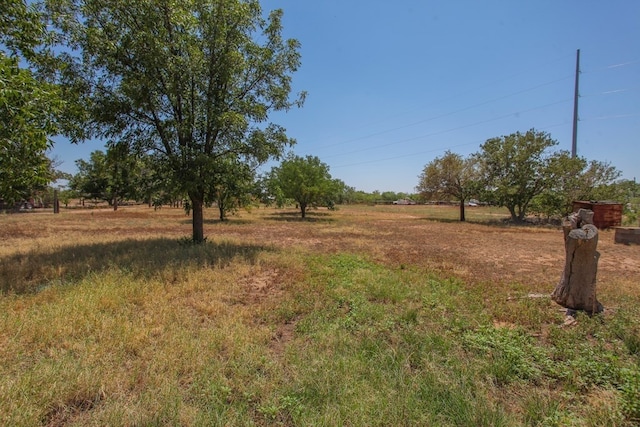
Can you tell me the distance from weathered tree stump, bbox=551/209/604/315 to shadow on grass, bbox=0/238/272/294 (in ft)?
23.4

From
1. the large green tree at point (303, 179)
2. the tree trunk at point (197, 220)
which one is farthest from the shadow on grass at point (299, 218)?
the tree trunk at point (197, 220)

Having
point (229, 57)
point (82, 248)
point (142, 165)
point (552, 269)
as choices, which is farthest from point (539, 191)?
point (82, 248)

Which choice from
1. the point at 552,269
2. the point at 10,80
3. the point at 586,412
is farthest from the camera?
the point at 552,269

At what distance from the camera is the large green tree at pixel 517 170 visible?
24.0 metres

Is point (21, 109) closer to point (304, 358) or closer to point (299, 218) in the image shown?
point (304, 358)

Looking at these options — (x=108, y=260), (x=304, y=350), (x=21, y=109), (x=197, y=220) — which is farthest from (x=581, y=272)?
(x=197, y=220)

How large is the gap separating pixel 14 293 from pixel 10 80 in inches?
150

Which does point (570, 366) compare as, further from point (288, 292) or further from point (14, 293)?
point (14, 293)

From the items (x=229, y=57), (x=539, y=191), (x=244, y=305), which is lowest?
(x=244, y=305)

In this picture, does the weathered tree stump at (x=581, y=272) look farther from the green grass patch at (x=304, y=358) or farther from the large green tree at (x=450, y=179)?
the large green tree at (x=450, y=179)

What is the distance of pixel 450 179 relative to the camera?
27484 mm

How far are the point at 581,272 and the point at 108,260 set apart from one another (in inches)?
408

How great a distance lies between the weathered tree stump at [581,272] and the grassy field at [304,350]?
0.25 metres

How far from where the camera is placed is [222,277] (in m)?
6.95
